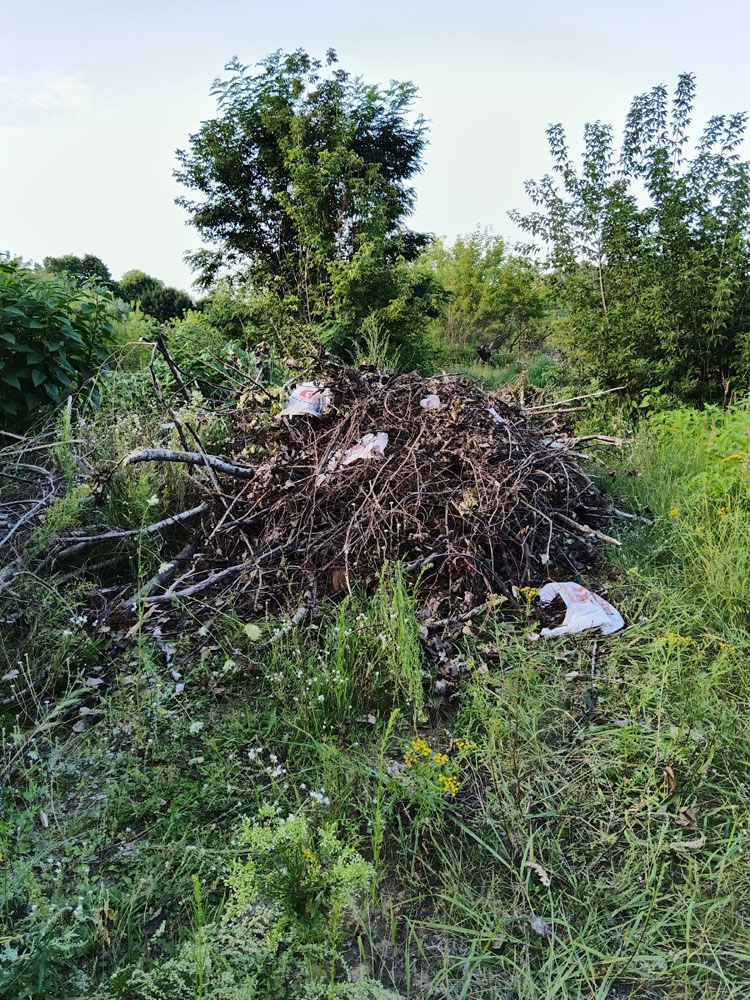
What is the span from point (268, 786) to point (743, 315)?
5628mm

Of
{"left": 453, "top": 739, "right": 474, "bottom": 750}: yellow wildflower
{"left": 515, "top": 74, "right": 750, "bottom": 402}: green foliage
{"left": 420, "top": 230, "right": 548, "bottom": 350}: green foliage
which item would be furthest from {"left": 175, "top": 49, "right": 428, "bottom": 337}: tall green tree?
{"left": 453, "top": 739, "right": 474, "bottom": 750}: yellow wildflower

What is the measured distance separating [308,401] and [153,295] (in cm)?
1448

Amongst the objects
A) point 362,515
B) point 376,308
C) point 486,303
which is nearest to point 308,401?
point 362,515

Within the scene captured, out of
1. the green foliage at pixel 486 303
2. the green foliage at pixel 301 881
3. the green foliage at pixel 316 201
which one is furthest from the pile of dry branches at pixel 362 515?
the green foliage at pixel 486 303

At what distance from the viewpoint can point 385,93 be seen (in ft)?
34.6

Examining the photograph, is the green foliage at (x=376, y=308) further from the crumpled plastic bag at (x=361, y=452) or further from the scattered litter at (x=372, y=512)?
the crumpled plastic bag at (x=361, y=452)

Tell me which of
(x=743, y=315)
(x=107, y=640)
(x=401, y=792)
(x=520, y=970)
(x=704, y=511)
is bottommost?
(x=520, y=970)

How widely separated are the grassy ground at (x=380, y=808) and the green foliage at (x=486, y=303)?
1463cm

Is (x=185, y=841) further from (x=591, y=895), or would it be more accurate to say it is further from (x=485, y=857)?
(x=591, y=895)

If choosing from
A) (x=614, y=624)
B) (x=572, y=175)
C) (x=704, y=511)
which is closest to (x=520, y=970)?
(x=614, y=624)

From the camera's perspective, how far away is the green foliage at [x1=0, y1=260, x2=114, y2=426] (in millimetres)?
3449

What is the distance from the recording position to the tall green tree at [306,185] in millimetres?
9000

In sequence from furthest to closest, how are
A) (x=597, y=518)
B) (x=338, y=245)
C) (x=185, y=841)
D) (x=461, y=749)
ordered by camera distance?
(x=338, y=245) < (x=597, y=518) < (x=461, y=749) < (x=185, y=841)

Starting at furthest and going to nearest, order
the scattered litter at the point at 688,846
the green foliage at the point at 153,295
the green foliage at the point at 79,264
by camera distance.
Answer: the green foliage at the point at 79,264 < the green foliage at the point at 153,295 < the scattered litter at the point at 688,846
